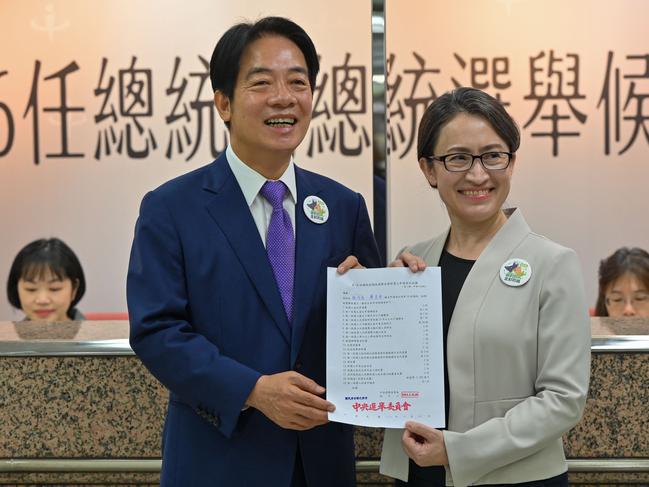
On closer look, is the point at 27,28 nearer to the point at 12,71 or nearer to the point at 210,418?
the point at 12,71

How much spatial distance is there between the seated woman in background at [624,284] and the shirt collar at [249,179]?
Answer: 3.19m

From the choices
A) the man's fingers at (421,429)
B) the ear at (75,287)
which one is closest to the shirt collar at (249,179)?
the man's fingers at (421,429)

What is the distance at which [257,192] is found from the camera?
170 centimetres

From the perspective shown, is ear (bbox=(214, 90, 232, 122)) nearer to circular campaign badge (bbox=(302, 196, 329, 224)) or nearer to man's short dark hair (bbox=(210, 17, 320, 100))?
man's short dark hair (bbox=(210, 17, 320, 100))

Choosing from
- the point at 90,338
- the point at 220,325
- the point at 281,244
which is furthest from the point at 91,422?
the point at 281,244

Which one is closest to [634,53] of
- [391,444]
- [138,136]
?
[138,136]

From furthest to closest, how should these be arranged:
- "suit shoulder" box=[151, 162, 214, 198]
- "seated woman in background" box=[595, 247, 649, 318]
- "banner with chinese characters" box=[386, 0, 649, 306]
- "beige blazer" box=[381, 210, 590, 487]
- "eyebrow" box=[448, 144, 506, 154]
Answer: "banner with chinese characters" box=[386, 0, 649, 306] < "seated woman in background" box=[595, 247, 649, 318] < "suit shoulder" box=[151, 162, 214, 198] < "eyebrow" box=[448, 144, 506, 154] < "beige blazer" box=[381, 210, 590, 487]

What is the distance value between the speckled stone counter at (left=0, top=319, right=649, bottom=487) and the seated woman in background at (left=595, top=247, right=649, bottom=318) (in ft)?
8.71

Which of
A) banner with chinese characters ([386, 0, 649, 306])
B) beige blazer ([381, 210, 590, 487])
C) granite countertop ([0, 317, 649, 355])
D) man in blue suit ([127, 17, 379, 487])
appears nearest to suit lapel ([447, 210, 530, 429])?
beige blazer ([381, 210, 590, 487])

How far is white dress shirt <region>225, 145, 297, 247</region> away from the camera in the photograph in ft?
5.57

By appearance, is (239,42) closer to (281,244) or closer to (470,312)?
(281,244)

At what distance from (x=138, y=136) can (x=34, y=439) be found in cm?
341

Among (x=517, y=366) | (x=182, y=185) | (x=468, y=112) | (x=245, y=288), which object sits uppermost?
(x=468, y=112)

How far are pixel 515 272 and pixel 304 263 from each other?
0.42 m
